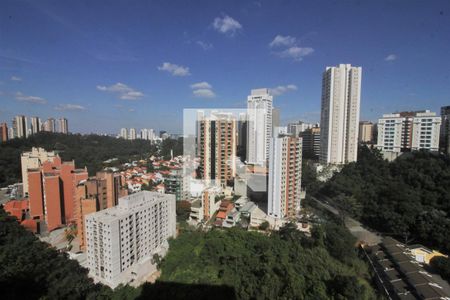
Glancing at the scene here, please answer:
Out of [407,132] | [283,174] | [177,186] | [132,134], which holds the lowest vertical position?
[177,186]

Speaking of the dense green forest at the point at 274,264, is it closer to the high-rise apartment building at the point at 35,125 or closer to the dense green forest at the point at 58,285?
the dense green forest at the point at 58,285

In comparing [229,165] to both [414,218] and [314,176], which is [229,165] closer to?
[314,176]

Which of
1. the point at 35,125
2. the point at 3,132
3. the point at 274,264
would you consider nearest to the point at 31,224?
the point at 274,264

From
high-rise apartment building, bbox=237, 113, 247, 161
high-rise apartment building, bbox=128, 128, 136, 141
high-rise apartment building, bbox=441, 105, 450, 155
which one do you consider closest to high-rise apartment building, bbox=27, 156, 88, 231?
high-rise apartment building, bbox=237, 113, 247, 161

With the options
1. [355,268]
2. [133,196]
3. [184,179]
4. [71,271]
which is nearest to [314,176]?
[355,268]

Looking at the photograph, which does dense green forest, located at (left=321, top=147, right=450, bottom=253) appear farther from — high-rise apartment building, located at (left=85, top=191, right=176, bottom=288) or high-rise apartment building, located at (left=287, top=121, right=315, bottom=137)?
high-rise apartment building, located at (left=287, top=121, right=315, bottom=137)

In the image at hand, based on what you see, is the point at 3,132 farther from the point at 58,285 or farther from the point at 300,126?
the point at 300,126

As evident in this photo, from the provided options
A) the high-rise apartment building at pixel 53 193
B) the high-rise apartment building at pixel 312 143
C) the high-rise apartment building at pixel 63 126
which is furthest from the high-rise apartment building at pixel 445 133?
the high-rise apartment building at pixel 63 126
